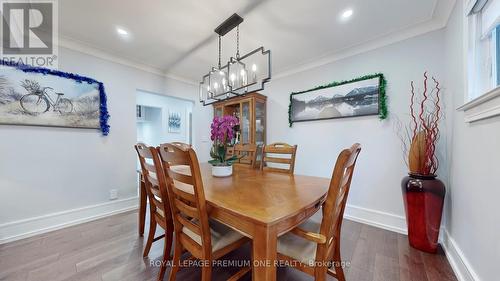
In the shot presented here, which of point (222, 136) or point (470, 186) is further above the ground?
point (222, 136)

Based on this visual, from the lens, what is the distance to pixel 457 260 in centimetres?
142

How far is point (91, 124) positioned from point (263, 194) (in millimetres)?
2682

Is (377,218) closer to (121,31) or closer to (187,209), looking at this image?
(187,209)

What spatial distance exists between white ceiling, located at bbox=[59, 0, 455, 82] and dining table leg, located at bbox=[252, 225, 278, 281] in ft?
6.08

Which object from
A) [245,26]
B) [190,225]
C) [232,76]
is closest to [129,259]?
[190,225]

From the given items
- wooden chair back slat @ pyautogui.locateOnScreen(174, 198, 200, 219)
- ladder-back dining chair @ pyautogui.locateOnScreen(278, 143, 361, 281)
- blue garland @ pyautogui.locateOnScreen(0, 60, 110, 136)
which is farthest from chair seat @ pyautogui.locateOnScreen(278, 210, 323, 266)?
blue garland @ pyautogui.locateOnScreen(0, 60, 110, 136)

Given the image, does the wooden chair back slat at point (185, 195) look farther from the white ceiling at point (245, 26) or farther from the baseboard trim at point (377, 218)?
the baseboard trim at point (377, 218)

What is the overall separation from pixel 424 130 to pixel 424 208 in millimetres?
735

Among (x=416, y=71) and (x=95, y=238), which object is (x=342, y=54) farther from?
(x=95, y=238)

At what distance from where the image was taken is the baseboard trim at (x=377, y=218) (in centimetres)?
208

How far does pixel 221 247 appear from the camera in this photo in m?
1.09

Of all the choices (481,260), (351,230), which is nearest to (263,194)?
(481,260)

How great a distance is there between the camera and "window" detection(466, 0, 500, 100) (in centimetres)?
112

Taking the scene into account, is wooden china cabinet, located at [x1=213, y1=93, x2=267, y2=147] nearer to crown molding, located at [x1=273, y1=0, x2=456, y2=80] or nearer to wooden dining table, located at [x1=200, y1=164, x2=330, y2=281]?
crown molding, located at [x1=273, y1=0, x2=456, y2=80]
